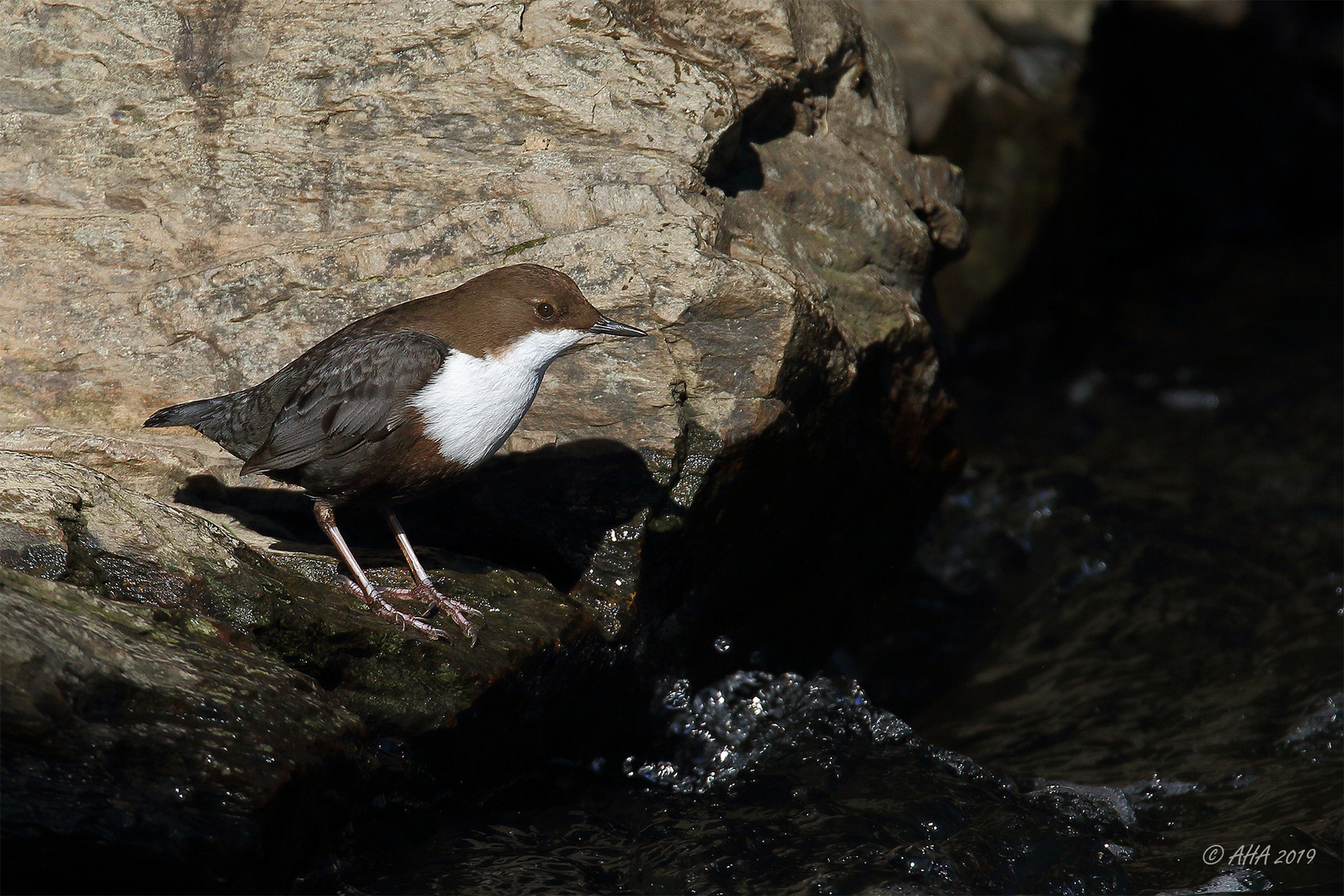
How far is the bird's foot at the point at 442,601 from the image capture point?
3555 millimetres

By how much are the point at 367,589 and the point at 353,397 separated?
→ 0.59 m

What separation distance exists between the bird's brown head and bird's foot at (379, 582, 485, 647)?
2.49 ft

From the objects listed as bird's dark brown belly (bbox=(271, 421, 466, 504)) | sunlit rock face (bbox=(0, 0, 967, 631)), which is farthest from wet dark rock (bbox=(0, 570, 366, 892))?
→ sunlit rock face (bbox=(0, 0, 967, 631))

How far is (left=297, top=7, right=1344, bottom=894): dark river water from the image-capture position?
358cm

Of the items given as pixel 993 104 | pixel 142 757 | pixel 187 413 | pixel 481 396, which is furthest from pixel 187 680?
pixel 993 104

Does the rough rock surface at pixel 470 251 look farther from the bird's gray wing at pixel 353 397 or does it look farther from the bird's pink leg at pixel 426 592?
the bird's gray wing at pixel 353 397

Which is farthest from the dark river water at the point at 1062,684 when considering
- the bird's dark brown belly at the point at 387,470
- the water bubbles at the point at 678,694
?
the bird's dark brown belly at the point at 387,470

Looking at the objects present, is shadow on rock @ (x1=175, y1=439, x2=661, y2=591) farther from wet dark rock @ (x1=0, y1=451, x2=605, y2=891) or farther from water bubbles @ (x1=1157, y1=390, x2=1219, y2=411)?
water bubbles @ (x1=1157, y1=390, x2=1219, y2=411)

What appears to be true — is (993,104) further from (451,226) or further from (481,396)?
(481,396)

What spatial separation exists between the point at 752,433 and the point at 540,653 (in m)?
1.06

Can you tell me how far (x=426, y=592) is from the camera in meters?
3.63

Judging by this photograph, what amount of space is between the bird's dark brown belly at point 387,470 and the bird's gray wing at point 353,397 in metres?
0.03

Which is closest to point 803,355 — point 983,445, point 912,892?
point 912,892

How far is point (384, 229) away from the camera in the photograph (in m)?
4.29
